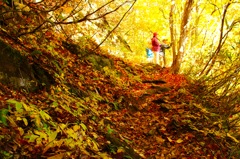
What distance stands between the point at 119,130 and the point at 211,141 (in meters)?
1.95

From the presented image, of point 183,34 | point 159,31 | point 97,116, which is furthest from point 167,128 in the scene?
point 159,31

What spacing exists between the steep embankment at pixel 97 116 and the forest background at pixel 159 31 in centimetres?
53

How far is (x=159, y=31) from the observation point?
14.6 m

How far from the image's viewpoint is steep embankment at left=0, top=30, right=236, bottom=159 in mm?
2686

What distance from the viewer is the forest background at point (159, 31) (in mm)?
5590

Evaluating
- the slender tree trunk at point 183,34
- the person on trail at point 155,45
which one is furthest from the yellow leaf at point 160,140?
the person on trail at point 155,45

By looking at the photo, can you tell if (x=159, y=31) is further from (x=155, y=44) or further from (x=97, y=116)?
(x=97, y=116)

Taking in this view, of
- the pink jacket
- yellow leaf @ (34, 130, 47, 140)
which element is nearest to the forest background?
the pink jacket

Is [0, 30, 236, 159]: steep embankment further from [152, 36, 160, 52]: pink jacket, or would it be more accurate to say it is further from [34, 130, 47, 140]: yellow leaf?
[152, 36, 160, 52]: pink jacket

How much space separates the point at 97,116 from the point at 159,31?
10938 millimetres

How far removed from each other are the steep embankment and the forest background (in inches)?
21.0

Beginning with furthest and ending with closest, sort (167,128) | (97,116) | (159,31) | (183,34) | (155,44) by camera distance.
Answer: (159,31) → (155,44) → (183,34) → (167,128) → (97,116)

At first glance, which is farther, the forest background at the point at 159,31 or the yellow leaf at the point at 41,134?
the forest background at the point at 159,31

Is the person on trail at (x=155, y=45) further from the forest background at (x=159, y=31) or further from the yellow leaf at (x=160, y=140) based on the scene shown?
the yellow leaf at (x=160, y=140)
